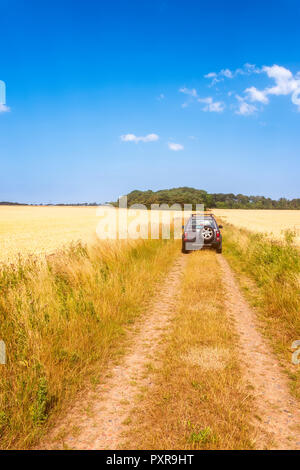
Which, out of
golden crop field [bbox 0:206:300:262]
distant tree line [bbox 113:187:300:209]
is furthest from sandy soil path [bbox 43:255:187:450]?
distant tree line [bbox 113:187:300:209]

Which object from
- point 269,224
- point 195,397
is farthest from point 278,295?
point 269,224

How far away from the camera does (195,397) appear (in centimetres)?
288

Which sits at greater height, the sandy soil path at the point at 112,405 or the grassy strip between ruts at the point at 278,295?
the grassy strip between ruts at the point at 278,295

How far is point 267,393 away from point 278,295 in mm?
3270

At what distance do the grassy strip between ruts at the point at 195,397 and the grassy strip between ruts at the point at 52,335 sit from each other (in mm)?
894

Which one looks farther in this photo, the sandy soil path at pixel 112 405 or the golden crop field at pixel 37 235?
the golden crop field at pixel 37 235

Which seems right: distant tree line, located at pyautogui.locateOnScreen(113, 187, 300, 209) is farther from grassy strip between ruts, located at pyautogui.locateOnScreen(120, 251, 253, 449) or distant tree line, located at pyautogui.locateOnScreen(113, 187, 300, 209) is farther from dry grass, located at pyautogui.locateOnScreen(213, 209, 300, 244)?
grassy strip between ruts, located at pyautogui.locateOnScreen(120, 251, 253, 449)

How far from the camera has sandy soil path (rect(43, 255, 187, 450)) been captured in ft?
7.88

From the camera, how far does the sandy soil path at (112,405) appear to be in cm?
240

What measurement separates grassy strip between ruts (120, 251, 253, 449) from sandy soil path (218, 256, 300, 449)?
141 millimetres

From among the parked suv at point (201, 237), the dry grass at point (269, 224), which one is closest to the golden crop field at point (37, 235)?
the parked suv at point (201, 237)

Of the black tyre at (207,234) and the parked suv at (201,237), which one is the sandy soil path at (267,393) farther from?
the black tyre at (207,234)

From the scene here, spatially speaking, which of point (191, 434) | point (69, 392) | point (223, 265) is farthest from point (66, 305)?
point (223, 265)
